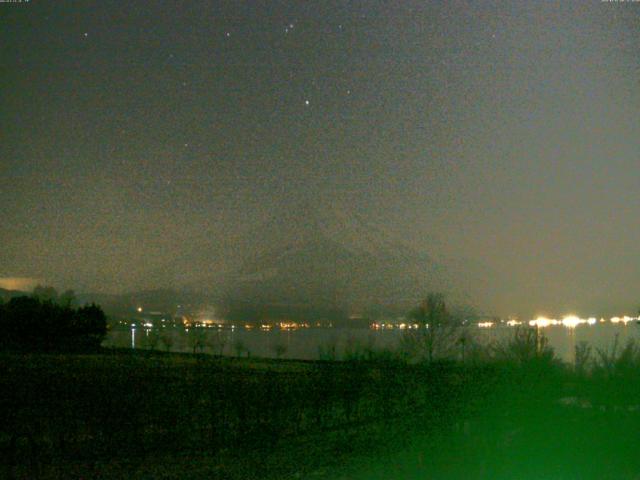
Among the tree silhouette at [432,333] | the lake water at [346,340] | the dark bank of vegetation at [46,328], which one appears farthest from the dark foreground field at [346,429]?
the dark bank of vegetation at [46,328]

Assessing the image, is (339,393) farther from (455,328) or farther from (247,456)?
(455,328)

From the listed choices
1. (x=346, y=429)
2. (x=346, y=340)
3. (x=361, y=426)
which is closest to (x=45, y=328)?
(x=346, y=340)

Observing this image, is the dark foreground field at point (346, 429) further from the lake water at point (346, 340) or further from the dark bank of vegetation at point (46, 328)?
the dark bank of vegetation at point (46, 328)

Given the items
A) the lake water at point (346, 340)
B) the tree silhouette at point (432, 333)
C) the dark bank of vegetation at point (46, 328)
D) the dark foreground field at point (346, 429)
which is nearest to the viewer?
the dark foreground field at point (346, 429)

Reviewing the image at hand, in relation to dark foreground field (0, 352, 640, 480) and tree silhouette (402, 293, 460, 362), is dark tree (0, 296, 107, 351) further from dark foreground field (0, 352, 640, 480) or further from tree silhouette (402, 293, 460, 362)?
dark foreground field (0, 352, 640, 480)

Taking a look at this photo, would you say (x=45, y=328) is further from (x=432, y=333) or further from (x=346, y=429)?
(x=346, y=429)
